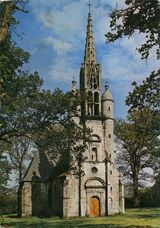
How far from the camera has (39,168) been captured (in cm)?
4181

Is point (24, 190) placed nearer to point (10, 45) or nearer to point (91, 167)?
point (91, 167)

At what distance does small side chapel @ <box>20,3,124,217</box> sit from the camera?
3644 cm

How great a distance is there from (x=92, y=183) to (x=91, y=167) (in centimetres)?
119

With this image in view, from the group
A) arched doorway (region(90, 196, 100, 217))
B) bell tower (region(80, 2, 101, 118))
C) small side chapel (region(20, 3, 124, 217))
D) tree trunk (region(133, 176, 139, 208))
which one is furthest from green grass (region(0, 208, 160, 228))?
Result: bell tower (region(80, 2, 101, 118))

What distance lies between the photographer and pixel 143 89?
1214cm

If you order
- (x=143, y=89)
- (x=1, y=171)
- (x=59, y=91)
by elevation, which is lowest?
(x=1, y=171)

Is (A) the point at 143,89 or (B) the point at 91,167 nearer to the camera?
(A) the point at 143,89

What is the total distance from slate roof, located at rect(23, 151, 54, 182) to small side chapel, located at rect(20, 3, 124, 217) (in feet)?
3.74

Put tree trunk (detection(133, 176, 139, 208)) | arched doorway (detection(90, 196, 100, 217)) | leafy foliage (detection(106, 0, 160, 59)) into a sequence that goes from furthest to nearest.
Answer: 1. tree trunk (detection(133, 176, 139, 208))
2. arched doorway (detection(90, 196, 100, 217))
3. leafy foliage (detection(106, 0, 160, 59))

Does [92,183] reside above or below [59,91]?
below

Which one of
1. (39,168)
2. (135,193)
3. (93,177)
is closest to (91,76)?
(93,177)

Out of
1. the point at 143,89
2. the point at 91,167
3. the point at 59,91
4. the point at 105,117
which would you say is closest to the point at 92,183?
the point at 91,167

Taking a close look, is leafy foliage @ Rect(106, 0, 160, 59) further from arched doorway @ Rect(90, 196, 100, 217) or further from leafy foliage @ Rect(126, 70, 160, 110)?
arched doorway @ Rect(90, 196, 100, 217)

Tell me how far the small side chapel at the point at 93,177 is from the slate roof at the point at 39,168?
1.14 meters
